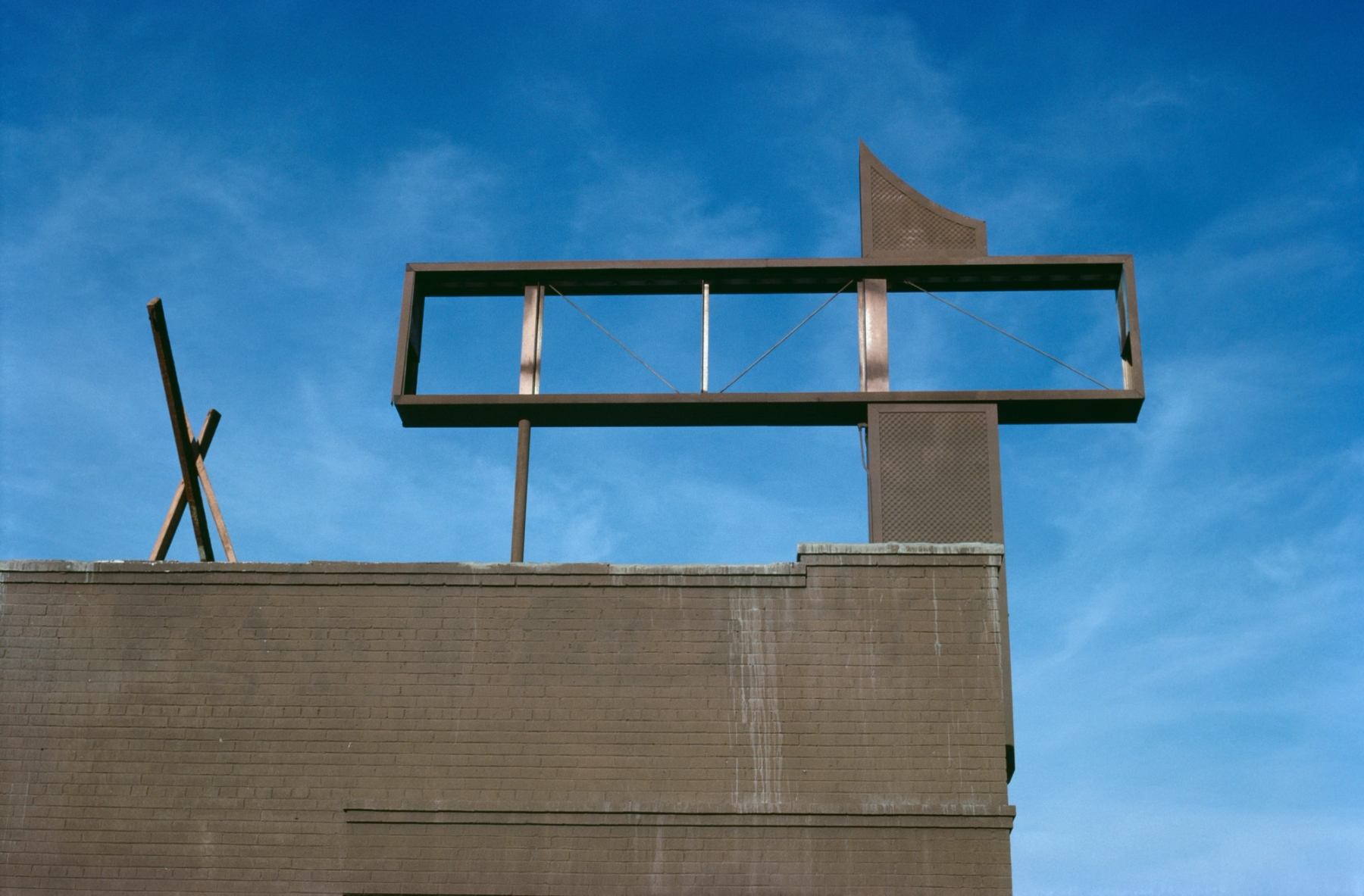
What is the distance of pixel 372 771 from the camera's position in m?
12.5

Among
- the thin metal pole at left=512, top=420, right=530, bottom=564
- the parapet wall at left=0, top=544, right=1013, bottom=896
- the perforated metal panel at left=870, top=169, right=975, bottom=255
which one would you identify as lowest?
the parapet wall at left=0, top=544, right=1013, bottom=896

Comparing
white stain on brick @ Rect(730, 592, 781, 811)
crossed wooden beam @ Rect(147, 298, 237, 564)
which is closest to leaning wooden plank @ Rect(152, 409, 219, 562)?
crossed wooden beam @ Rect(147, 298, 237, 564)

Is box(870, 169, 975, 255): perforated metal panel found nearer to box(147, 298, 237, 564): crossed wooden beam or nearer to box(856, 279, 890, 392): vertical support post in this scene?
box(856, 279, 890, 392): vertical support post

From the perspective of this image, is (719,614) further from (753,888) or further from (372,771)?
(372,771)

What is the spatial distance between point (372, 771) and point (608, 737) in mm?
2114

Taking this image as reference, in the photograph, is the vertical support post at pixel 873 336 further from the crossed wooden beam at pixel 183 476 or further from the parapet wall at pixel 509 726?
the crossed wooden beam at pixel 183 476

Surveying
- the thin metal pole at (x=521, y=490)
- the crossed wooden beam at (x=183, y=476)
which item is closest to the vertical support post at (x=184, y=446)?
the crossed wooden beam at (x=183, y=476)

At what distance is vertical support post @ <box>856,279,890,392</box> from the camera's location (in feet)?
49.5

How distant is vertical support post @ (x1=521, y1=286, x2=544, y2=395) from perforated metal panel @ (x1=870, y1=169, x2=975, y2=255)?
12.4ft

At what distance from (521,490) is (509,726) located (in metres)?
2.80

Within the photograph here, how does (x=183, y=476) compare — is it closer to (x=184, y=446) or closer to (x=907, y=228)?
(x=184, y=446)

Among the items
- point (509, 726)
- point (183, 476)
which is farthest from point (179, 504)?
point (509, 726)

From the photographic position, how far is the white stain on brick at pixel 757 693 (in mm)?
12359

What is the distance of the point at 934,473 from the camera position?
567 inches
